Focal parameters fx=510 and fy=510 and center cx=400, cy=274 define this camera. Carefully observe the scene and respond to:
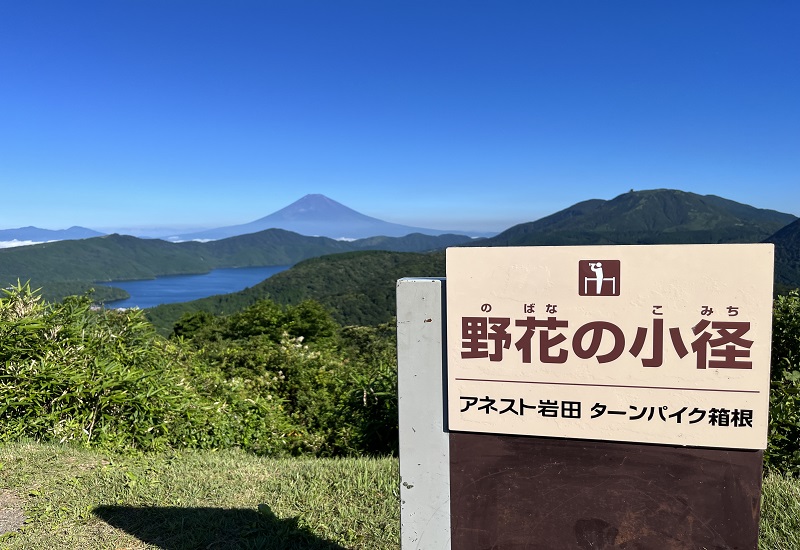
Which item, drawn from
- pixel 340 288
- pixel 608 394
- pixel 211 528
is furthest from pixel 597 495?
pixel 340 288

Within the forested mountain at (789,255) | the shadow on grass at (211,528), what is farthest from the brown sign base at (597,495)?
the forested mountain at (789,255)

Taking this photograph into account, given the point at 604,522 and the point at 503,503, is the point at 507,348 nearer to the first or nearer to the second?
the point at 503,503

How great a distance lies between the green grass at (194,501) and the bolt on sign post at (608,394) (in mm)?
1521

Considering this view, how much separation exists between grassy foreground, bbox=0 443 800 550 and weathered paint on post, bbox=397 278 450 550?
117cm

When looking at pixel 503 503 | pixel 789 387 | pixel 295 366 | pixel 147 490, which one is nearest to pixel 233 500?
pixel 147 490

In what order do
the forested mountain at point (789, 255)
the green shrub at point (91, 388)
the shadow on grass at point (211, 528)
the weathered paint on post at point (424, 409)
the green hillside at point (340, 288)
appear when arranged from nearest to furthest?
1. the weathered paint on post at point (424, 409)
2. the shadow on grass at point (211, 528)
3. the green shrub at point (91, 388)
4. the green hillside at point (340, 288)
5. the forested mountain at point (789, 255)

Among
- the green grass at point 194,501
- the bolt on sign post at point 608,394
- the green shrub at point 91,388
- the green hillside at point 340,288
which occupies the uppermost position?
the bolt on sign post at point 608,394

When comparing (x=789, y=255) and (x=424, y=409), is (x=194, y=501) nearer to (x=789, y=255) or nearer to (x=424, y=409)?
(x=424, y=409)

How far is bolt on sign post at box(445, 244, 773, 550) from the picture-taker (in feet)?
6.65

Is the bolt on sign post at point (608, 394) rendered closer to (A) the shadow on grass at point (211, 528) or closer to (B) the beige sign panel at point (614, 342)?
(B) the beige sign panel at point (614, 342)

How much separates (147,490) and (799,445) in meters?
5.82

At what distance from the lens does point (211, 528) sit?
3498mm

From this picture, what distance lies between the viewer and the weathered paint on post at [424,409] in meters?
2.33

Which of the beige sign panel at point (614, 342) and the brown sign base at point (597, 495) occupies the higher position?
the beige sign panel at point (614, 342)
